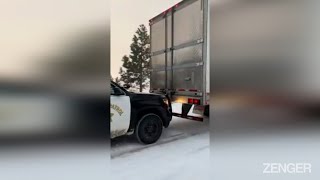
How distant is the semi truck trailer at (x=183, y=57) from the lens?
3.06m

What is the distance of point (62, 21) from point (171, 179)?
166cm

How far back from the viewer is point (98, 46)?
6.38 feet

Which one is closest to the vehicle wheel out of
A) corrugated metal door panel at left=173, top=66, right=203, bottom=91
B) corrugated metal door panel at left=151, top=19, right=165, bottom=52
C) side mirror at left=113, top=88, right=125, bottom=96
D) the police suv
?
the police suv

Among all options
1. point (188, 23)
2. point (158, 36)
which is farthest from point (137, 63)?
Result: point (158, 36)

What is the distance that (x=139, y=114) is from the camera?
3.01 m

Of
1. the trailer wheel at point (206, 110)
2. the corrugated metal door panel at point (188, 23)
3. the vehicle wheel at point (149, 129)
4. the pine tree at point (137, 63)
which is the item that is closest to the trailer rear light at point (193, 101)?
the trailer wheel at point (206, 110)

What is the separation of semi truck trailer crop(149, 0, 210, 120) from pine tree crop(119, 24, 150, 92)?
30 cm

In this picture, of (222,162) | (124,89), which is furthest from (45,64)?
(222,162)

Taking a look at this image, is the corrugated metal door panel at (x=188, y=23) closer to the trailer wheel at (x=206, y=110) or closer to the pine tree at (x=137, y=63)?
the pine tree at (x=137, y=63)

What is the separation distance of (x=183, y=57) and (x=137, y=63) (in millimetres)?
874

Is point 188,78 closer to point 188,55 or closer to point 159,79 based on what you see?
point 188,55

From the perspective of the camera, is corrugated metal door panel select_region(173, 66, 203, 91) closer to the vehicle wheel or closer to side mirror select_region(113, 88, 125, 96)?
the vehicle wheel

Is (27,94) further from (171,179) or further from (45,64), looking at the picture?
(171,179)

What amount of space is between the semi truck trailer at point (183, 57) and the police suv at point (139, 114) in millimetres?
303
